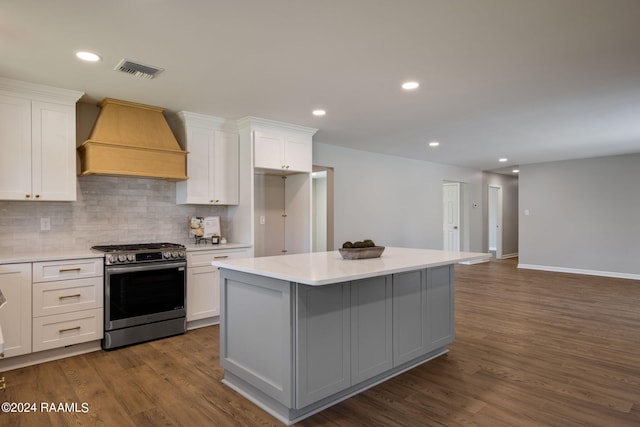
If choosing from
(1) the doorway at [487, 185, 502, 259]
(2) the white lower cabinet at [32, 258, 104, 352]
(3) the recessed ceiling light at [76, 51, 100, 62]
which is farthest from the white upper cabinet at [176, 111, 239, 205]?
(1) the doorway at [487, 185, 502, 259]

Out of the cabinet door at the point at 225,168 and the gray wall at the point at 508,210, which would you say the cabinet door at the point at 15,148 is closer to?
the cabinet door at the point at 225,168

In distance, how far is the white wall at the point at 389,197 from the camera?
6.13m

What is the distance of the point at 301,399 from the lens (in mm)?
2158

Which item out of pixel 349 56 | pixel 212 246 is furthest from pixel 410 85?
pixel 212 246

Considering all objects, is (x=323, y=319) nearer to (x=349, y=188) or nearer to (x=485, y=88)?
(x=485, y=88)

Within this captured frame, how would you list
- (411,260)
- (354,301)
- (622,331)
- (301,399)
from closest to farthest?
(301,399), (354,301), (411,260), (622,331)

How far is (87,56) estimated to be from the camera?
2.68 metres

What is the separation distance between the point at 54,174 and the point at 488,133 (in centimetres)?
515

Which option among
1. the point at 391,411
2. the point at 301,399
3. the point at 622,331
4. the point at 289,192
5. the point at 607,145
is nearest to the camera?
the point at 301,399

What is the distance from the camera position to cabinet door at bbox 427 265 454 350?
307 cm

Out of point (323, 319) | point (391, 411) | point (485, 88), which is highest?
point (485, 88)

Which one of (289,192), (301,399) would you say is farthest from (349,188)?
(301,399)

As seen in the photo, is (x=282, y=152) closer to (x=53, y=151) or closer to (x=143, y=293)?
(x=143, y=293)

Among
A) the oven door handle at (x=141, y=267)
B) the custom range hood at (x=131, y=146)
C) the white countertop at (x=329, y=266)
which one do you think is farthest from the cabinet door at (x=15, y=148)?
the white countertop at (x=329, y=266)
